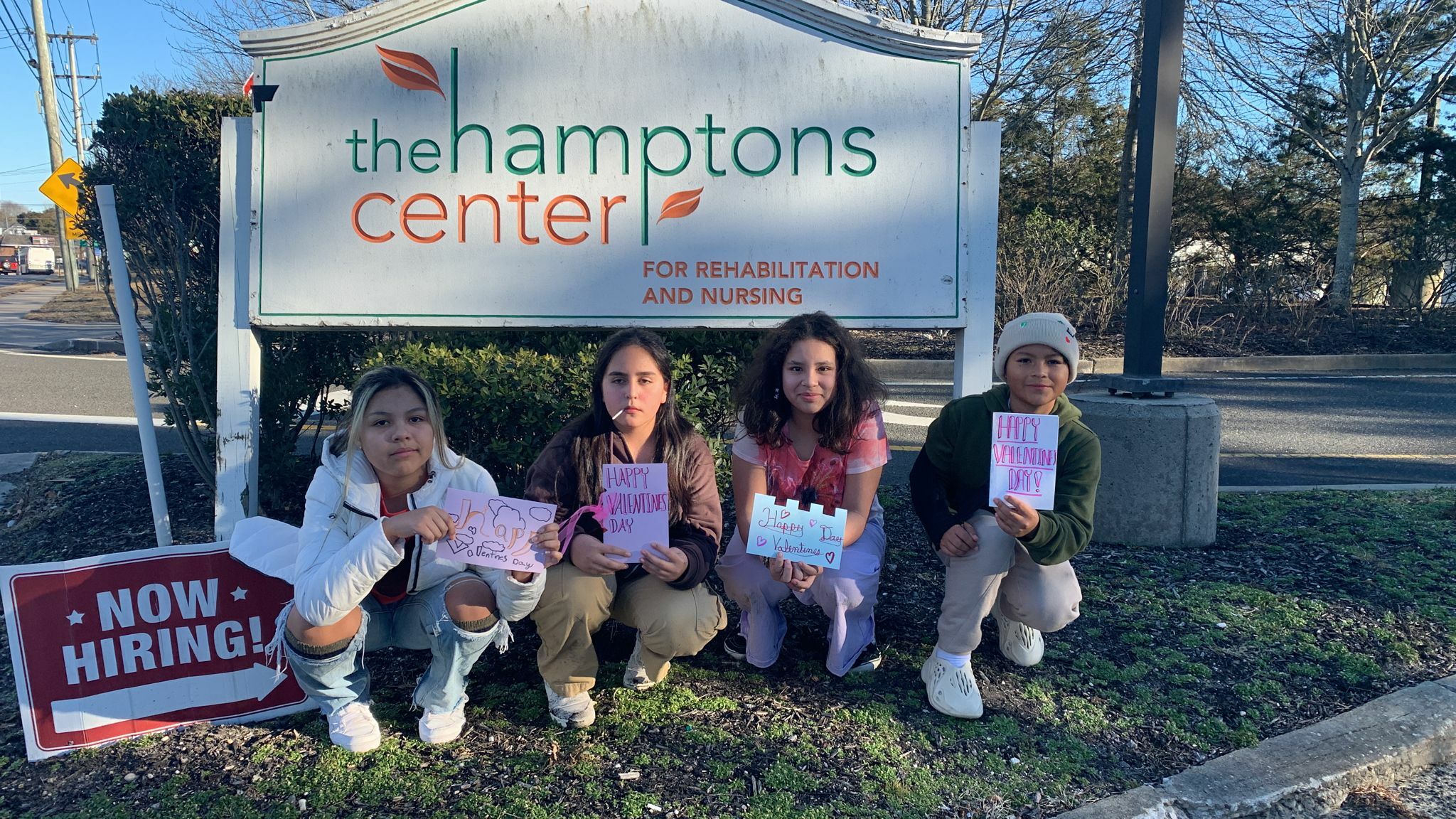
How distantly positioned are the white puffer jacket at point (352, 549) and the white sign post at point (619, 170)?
117 centimetres

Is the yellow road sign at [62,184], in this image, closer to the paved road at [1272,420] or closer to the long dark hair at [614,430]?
the paved road at [1272,420]

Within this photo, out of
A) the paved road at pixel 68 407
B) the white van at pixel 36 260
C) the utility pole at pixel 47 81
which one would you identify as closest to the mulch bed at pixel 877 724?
the paved road at pixel 68 407

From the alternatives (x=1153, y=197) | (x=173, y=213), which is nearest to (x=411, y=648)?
(x=173, y=213)

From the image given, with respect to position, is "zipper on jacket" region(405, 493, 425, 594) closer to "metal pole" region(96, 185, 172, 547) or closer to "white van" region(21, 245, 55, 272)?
"metal pole" region(96, 185, 172, 547)

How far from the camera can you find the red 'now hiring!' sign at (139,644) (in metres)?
2.46

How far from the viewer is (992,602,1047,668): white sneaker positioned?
2.95m

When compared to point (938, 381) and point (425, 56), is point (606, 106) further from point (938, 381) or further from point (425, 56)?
point (938, 381)

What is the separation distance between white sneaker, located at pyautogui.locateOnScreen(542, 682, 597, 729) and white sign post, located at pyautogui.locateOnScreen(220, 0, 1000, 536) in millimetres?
1520

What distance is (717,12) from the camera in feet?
11.8

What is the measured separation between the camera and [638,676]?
2.79 metres

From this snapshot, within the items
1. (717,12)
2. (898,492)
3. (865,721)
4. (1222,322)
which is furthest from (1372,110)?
(865,721)

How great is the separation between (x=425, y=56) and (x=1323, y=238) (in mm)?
16620

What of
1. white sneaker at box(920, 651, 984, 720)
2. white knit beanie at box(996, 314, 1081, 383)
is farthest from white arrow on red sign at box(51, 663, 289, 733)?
white knit beanie at box(996, 314, 1081, 383)

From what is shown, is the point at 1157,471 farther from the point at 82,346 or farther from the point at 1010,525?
the point at 82,346
